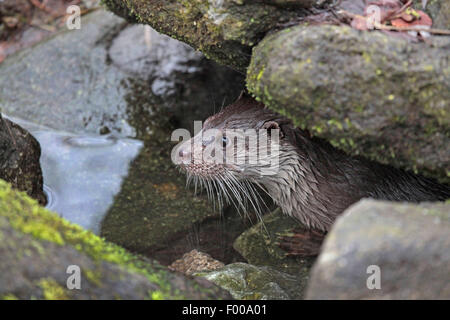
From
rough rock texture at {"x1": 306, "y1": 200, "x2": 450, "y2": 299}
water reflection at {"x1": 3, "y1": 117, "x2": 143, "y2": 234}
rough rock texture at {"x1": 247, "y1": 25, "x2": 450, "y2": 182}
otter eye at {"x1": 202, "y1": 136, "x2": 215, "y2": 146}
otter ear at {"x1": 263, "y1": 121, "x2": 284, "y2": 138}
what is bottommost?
water reflection at {"x1": 3, "y1": 117, "x2": 143, "y2": 234}

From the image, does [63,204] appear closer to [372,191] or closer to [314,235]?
[314,235]

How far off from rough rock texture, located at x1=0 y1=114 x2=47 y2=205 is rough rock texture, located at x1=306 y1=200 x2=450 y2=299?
2367 mm

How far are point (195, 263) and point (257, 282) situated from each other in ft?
2.17

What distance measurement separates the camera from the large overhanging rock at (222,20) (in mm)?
2398

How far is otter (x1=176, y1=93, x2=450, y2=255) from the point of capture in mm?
3014

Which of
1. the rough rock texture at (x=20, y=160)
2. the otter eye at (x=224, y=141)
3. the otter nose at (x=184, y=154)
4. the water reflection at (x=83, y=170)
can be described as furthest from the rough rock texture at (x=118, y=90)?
the otter eye at (x=224, y=141)

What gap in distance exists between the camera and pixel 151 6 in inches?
114

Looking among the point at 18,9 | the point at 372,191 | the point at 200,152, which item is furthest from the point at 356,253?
the point at 18,9

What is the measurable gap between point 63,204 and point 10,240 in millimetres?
2024

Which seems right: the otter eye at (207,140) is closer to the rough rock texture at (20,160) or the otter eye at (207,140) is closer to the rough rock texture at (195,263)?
the rough rock texture at (195,263)

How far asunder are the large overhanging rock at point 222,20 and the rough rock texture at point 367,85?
0.68ft

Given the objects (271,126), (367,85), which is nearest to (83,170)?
(271,126)

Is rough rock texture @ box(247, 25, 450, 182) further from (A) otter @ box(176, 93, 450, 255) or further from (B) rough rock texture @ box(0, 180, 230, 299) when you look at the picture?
(B) rough rock texture @ box(0, 180, 230, 299)

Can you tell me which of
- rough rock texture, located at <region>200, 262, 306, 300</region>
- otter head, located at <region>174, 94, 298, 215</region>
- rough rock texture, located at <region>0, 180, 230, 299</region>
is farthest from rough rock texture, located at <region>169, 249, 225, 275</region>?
rough rock texture, located at <region>0, 180, 230, 299</region>
